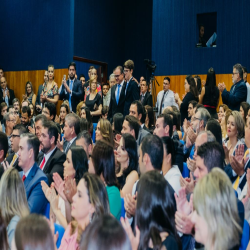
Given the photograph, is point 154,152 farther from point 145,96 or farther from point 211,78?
point 145,96

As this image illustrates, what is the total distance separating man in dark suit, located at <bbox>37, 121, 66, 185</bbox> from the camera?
16.5ft

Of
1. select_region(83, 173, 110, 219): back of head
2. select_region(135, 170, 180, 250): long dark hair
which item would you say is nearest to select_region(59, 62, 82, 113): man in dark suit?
select_region(83, 173, 110, 219): back of head

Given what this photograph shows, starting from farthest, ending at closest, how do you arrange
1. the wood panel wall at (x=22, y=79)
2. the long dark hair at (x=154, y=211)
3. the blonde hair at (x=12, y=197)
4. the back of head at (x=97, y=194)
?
the wood panel wall at (x=22, y=79)
the blonde hair at (x=12, y=197)
the back of head at (x=97, y=194)
the long dark hair at (x=154, y=211)

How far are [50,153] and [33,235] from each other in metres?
3.38

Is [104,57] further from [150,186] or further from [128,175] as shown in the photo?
[150,186]

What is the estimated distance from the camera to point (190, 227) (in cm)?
269

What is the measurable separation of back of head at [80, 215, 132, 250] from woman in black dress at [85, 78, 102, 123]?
6.87 metres

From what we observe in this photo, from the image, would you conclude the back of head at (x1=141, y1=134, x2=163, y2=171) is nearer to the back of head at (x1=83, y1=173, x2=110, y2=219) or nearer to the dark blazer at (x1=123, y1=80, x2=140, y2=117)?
the back of head at (x1=83, y1=173, x2=110, y2=219)

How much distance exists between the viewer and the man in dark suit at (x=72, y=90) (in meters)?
9.74

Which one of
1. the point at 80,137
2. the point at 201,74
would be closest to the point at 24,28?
the point at 201,74

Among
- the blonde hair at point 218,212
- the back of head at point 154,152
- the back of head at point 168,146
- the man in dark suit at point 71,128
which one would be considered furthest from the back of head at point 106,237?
the man in dark suit at point 71,128

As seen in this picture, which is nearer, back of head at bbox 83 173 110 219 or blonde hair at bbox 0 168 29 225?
back of head at bbox 83 173 110 219

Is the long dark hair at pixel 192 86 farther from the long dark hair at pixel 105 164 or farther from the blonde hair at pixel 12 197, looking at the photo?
the blonde hair at pixel 12 197

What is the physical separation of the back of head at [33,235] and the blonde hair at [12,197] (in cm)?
112
